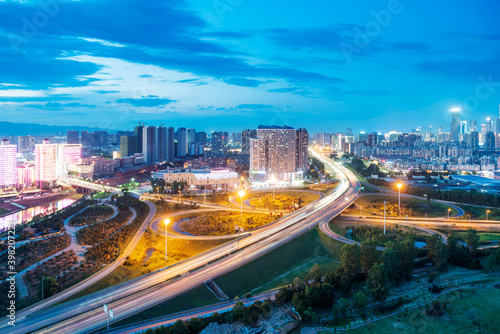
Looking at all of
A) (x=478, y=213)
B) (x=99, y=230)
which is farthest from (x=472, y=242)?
(x=99, y=230)

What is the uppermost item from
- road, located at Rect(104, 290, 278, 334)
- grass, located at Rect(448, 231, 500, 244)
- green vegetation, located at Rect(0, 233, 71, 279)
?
grass, located at Rect(448, 231, 500, 244)

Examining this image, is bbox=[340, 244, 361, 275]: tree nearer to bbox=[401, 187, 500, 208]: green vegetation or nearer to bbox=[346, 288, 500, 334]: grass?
bbox=[346, 288, 500, 334]: grass

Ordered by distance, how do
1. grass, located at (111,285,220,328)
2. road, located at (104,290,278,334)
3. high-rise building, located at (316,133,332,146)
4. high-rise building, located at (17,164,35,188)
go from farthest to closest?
1. high-rise building, located at (316,133,332,146)
2. high-rise building, located at (17,164,35,188)
3. grass, located at (111,285,220,328)
4. road, located at (104,290,278,334)

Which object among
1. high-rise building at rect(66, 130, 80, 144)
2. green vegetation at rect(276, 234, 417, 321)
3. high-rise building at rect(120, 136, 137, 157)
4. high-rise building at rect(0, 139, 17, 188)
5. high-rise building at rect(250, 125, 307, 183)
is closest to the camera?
green vegetation at rect(276, 234, 417, 321)

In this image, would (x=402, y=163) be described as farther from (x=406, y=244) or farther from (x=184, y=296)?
(x=184, y=296)

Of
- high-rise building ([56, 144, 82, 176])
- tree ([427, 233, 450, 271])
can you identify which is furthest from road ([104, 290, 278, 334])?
high-rise building ([56, 144, 82, 176])

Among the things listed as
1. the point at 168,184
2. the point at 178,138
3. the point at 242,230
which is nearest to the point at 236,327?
the point at 242,230

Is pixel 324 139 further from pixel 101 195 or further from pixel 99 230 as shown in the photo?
pixel 99 230

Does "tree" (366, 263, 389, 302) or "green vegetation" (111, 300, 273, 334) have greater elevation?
"tree" (366, 263, 389, 302)
